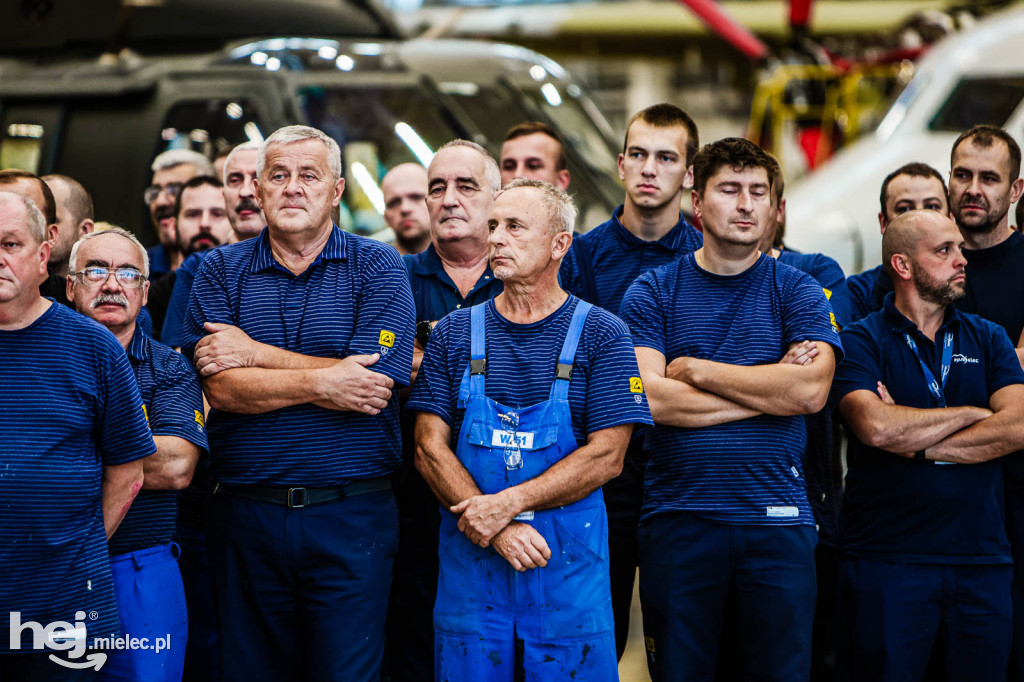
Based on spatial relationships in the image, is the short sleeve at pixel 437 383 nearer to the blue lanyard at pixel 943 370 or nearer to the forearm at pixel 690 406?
the forearm at pixel 690 406

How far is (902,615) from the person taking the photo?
156 inches

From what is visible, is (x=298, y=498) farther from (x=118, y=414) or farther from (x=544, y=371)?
(x=544, y=371)

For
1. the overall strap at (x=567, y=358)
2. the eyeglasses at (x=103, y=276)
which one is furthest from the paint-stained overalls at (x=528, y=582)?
the eyeglasses at (x=103, y=276)

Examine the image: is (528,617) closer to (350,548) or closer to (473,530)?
(473,530)

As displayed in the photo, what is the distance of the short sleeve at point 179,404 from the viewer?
3682 millimetres

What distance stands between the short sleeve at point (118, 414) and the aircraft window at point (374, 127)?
3.97 metres

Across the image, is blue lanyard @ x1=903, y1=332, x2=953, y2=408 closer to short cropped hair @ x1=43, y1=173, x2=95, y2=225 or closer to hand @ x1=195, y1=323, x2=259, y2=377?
hand @ x1=195, y1=323, x2=259, y2=377

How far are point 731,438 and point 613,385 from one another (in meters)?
0.52

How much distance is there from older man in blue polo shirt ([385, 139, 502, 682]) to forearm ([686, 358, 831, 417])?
0.99m

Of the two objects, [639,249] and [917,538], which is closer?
[917,538]

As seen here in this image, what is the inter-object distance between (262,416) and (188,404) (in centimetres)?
25

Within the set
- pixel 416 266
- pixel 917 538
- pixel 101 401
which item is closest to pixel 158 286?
pixel 416 266

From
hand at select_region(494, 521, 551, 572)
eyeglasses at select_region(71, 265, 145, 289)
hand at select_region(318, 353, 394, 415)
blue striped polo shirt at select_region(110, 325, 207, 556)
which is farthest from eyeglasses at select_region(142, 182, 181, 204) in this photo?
hand at select_region(494, 521, 551, 572)

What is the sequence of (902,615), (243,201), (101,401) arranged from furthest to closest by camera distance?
(243,201), (902,615), (101,401)
